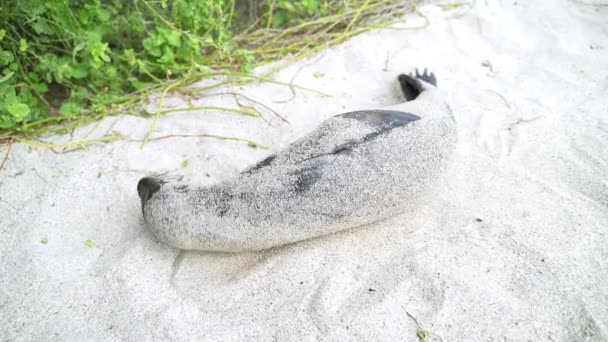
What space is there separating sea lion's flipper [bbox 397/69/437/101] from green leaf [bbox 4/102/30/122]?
169cm

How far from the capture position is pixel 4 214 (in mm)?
1642

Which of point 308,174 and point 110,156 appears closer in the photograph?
point 308,174

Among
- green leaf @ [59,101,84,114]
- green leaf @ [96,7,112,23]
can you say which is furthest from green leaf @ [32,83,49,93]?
green leaf @ [96,7,112,23]

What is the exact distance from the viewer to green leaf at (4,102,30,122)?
1753 mm

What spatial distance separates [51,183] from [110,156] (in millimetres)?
251

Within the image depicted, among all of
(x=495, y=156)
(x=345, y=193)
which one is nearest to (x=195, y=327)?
(x=345, y=193)

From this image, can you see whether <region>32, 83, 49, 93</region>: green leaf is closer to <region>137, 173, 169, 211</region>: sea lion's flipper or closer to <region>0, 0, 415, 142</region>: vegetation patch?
<region>0, 0, 415, 142</region>: vegetation patch

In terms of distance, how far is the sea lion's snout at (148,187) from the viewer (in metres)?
1.53

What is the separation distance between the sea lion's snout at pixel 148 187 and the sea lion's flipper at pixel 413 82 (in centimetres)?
125

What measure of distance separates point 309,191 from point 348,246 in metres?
0.28

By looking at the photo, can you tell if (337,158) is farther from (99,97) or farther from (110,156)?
(99,97)

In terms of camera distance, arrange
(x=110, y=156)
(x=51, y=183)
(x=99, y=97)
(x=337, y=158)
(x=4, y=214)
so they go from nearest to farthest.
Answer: (x=337, y=158) < (x=4, y=214) < (x=51, y=183) < (x=110, y=156) < (x=99, y=97)

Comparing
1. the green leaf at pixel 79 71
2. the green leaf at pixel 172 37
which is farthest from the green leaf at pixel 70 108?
the green leaf at pixel 172 37

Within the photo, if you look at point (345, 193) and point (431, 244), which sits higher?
point (345, 193)
